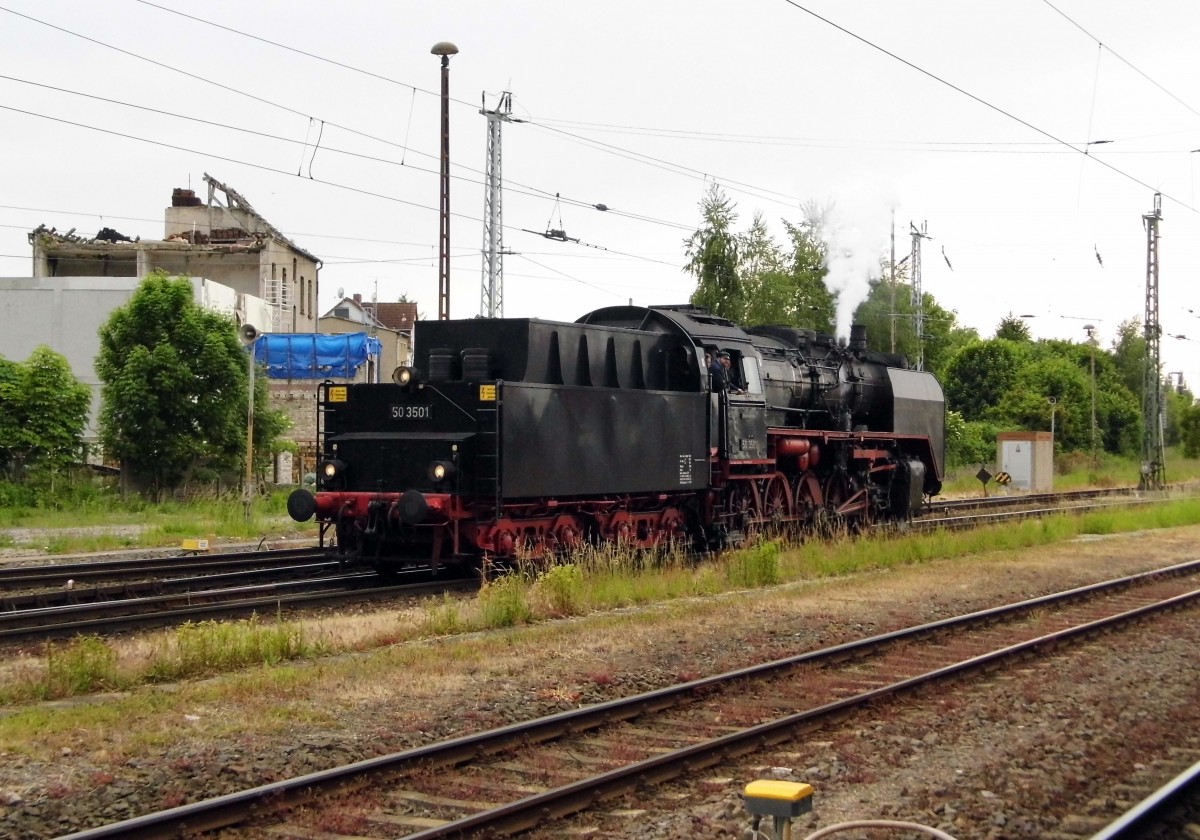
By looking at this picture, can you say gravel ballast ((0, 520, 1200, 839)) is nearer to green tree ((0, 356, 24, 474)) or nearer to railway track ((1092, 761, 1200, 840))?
railway track ((1092, 761, 1200, 840))

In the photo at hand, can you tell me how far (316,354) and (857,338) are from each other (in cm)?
2292

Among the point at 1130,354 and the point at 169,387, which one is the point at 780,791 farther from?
the point at 1130,354

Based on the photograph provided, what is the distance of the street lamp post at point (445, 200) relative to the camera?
23336 mm

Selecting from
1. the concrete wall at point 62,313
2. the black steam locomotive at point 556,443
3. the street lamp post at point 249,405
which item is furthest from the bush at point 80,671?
the concrete wall at point 62,313

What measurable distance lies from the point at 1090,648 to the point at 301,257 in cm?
4775

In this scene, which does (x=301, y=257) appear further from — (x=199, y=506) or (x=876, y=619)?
(x=876, y=619)

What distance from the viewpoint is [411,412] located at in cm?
1475

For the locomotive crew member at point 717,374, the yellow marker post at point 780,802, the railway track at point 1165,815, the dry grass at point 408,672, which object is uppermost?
the locomotive crew member at point 717,374

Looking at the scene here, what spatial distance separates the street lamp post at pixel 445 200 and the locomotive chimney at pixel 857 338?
291 inches

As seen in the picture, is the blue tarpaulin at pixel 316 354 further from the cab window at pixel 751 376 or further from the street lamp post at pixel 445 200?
the cab window at pixel 751 376

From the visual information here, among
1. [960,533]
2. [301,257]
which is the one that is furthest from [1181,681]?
[301,257]

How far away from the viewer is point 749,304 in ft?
141

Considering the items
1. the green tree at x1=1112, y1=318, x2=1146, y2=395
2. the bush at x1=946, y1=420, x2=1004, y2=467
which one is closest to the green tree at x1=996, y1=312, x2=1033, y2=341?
the green tree at x1=1112, y1=318, x2=1146, y2=395

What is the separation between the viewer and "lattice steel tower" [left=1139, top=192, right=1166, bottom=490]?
123 ft
